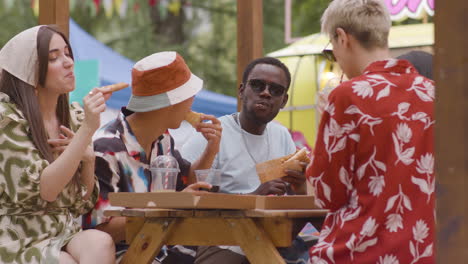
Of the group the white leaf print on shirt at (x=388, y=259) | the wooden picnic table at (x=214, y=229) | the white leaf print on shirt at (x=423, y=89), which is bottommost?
the wooden picnic table at (x=214, y=229)

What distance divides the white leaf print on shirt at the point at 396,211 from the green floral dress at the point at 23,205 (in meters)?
1.30

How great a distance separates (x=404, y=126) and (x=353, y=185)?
0.90ft

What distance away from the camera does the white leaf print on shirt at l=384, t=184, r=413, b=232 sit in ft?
9.21

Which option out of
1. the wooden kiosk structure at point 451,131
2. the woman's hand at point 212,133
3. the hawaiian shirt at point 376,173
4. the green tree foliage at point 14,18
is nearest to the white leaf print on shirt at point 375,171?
A: the hawaiian shirt at point 376,173

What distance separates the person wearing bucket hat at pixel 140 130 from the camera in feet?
12.2

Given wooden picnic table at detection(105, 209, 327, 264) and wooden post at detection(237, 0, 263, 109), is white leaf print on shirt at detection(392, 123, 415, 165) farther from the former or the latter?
wooden post at detection(237, 0, 263, 109)

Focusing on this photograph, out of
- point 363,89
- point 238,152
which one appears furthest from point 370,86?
point 238,152

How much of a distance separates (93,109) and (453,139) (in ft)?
5.95

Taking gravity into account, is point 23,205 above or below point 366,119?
below

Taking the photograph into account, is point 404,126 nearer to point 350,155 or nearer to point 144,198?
point 350,155

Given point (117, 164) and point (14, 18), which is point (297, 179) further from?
point (14, 18)

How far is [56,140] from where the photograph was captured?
3.42 m

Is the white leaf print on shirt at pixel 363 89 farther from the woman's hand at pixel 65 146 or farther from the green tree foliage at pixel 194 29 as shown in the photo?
the green tree foliage at pixel 194 29

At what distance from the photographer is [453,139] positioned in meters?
1.81
